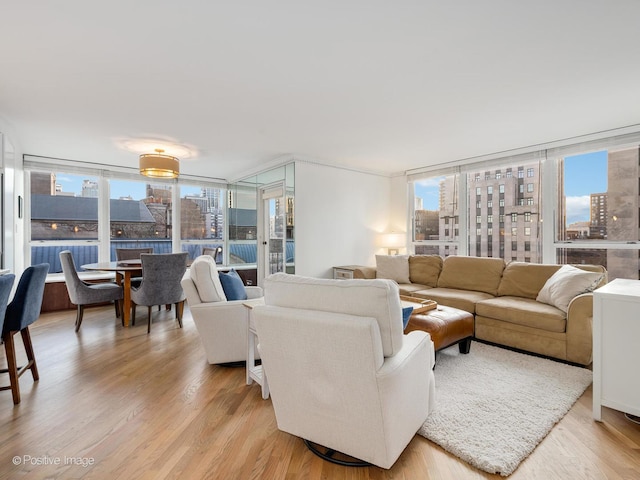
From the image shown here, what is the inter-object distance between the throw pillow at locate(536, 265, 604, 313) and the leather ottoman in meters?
0.85

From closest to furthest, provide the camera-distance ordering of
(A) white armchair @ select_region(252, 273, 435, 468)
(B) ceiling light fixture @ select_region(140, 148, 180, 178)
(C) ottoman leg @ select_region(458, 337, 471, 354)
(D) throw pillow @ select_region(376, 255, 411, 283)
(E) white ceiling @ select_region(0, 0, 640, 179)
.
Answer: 1. (A) white armchair @ select_region(252, 273, 435, 468)
2. (E) white ceiling @ select_region(0, 0, 640, 179)
3. (C) ottoman leg @ select_region(458, 337, 471, 354)
4. (B) ceiling light fixture @ select_region(140, 148, 180, 178)
5. (D) throw pillow @ select_region(376, 255, 411, 283)

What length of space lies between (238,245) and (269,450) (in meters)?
5.31

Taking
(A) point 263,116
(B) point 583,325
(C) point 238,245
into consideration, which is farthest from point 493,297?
(C) point 238,245

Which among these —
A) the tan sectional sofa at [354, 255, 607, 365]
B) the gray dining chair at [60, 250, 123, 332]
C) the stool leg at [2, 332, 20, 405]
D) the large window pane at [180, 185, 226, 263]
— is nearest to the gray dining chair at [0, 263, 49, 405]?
the stool leg at [2, 332, 20, 405]

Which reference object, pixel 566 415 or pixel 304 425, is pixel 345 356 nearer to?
pixel 304 425

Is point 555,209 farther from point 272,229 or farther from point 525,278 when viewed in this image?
point 272,229

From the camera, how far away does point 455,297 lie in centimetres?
367

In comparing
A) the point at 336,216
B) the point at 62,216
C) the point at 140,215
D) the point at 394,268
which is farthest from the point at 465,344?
the point at 62,216

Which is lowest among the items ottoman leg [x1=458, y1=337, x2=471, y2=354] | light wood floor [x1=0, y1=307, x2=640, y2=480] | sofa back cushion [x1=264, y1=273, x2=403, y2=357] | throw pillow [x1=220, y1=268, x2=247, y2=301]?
light wood floor [x1=0, y1=307, x2=640, y2=480]

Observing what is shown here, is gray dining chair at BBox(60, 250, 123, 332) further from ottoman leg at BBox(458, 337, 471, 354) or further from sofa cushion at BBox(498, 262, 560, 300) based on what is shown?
sofa cushion at BBox(498, 262, 560, 300)

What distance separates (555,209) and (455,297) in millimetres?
2026

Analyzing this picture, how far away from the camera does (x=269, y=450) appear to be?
5.52 feet

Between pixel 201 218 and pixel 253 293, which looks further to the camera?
pixel 201 218

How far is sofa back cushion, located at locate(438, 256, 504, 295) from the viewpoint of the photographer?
4.00 metres
